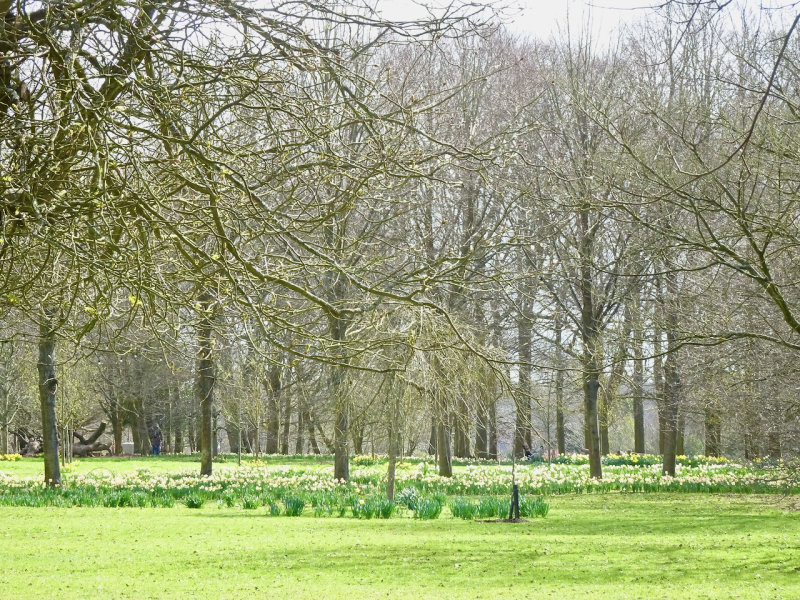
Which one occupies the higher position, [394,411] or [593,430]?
[394,411]

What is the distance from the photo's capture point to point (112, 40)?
4.28 meters

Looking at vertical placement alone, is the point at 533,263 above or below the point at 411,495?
above

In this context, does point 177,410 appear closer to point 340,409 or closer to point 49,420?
point 49,420

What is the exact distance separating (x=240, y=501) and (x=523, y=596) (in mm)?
8031

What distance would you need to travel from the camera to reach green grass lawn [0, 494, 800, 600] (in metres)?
6.85

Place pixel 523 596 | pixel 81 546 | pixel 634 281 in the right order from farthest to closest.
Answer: pixel 634 281, pixel 81 546, pixel 523 596

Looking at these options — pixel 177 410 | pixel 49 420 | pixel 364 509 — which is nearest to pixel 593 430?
pixel 364 509

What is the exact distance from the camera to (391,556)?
27.8ft

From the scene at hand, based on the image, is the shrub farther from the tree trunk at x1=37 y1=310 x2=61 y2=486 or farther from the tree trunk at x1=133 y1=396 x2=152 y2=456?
the tree trunk at x1=133 y1=396 x2=152 y2=456

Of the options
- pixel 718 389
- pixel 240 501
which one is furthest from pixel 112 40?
pixel 718 389

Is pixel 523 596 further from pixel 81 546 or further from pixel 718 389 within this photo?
pixel 718 389

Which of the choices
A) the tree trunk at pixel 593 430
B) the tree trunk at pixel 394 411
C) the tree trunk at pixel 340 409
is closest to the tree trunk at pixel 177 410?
the tree trunk at pixel 340 409

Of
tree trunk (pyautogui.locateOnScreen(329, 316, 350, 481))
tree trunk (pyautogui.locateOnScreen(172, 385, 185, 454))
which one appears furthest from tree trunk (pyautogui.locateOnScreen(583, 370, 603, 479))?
tree trunk (pyautogui.locateOnScreen(172, 385, 185, 454))

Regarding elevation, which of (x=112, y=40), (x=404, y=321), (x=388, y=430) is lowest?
(x=388, y=430)
